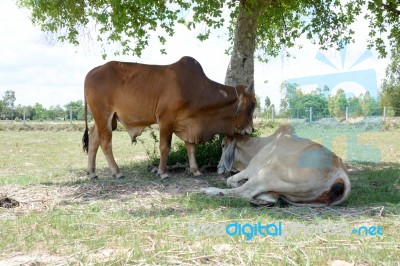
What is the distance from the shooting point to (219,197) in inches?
217

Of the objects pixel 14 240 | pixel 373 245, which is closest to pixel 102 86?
pixel 14 240

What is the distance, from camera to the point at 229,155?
7102mm

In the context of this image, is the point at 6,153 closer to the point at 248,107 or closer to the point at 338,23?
the point at 248,107

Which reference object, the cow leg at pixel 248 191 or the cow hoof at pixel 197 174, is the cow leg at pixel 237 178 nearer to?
the cow leg at pixel 248 191

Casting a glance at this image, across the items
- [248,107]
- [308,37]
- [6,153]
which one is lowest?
[6,153]

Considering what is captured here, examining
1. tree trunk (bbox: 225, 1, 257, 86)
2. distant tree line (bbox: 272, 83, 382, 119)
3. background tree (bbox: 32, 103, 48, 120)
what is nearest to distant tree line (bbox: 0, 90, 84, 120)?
background tree (bbox: 32, 103, 48, 120)

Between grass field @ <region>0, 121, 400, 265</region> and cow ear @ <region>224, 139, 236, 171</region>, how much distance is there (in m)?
0.22

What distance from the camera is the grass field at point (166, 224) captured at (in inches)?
128

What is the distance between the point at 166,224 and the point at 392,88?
32.0 metres

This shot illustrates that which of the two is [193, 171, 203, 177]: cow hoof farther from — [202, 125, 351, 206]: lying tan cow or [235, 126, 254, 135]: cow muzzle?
[202, 125, 351, 206]: lying tan cow

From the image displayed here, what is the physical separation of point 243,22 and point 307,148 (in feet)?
13.2

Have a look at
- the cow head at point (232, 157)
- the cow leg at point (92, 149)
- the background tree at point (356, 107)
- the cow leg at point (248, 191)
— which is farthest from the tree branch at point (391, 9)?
the background tree at point (356, 107)

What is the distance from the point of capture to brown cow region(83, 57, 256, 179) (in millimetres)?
7090

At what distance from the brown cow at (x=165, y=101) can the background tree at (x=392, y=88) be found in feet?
74.4
